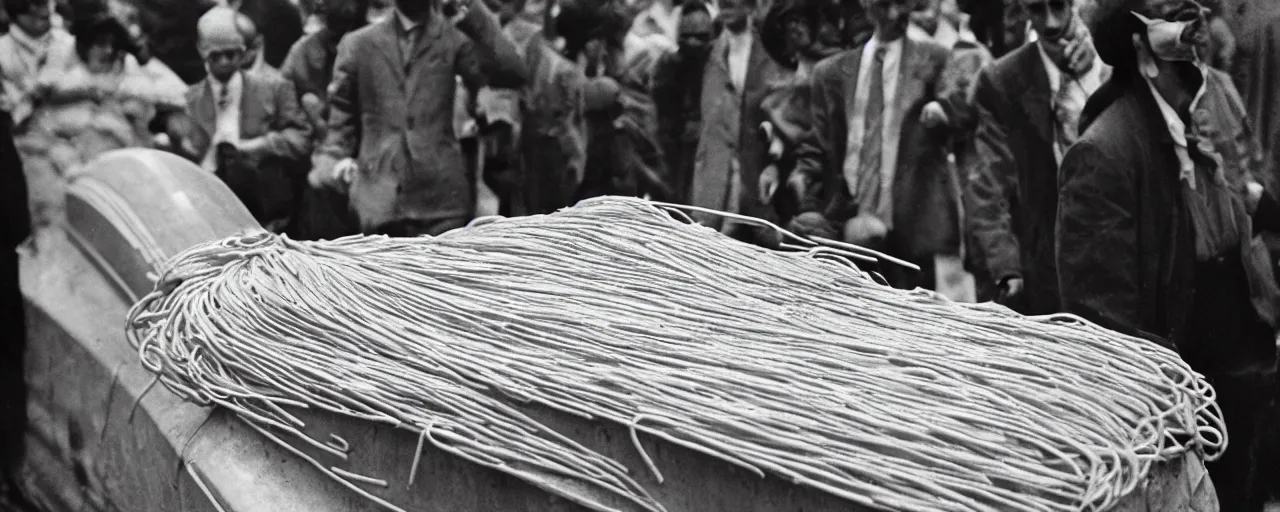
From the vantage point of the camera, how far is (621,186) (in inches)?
519

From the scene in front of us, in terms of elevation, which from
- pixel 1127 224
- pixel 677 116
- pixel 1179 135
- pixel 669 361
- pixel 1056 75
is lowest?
pixel 677 116

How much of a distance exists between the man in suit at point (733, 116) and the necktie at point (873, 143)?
4.04ft

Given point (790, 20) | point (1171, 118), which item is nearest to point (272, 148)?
point (790, 20)

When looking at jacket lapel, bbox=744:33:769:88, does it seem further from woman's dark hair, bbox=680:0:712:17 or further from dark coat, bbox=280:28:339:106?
dark coat, bbox=280:28:339:106

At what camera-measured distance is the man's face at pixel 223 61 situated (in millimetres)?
13695

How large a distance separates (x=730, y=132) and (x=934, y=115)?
2.03 metres

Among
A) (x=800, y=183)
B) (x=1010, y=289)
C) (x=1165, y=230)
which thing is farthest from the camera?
(x=800, y=183)

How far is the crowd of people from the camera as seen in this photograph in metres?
7.20

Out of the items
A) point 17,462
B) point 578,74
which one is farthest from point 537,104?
point 17,462

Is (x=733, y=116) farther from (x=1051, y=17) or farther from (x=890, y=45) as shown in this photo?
(x=1051, y=17)

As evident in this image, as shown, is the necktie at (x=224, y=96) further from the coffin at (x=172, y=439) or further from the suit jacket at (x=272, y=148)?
the coffin at (x=172, y=439)

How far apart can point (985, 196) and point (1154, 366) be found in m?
6.17

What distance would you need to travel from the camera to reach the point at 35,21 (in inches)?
537

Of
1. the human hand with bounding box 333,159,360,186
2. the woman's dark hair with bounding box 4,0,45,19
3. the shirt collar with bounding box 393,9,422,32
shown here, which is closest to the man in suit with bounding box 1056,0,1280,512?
the shirt collar with bounding box 393,9,422,32
